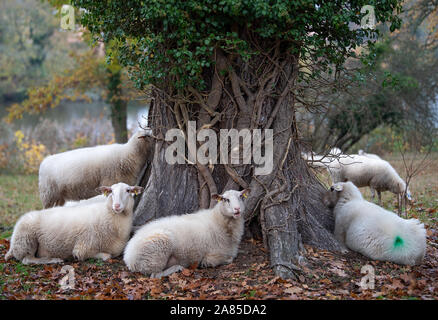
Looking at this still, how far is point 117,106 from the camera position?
15.9 metres

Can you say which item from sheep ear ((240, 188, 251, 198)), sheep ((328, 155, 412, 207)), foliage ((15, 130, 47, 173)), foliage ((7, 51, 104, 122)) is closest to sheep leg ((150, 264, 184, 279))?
sheep ear ((240, 188, 251, 198))

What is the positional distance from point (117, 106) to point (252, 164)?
428 inches

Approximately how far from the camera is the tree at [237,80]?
530cm

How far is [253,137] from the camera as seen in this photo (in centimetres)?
595

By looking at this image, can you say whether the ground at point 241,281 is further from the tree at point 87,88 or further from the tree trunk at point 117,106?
the tree at point 87,88

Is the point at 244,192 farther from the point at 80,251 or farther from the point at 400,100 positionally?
the point at 400,100

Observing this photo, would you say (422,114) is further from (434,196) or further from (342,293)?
(342,293)

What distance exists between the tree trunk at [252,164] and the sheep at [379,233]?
11.5 inches

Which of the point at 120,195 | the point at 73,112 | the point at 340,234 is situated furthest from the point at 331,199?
the point at 73,112

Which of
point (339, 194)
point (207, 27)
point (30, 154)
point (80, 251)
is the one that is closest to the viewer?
point (207, 27)

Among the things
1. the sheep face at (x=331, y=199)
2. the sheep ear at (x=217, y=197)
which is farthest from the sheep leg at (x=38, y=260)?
the sheep face at (x=331, y=199)
